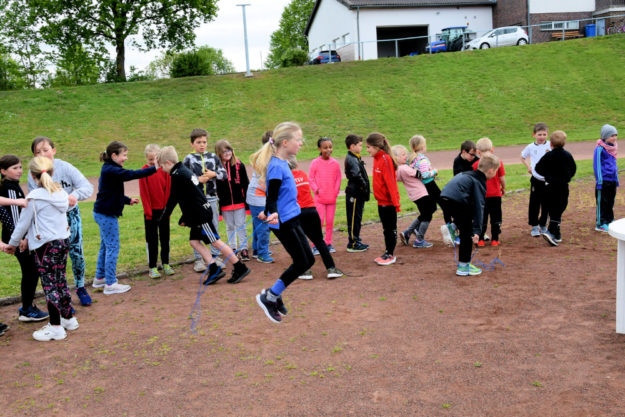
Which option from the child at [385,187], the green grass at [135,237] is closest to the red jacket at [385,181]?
the child at [385,187]

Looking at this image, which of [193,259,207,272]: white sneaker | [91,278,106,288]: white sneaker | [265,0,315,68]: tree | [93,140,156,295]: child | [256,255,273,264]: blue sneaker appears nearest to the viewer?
[93,140,156,295]: child

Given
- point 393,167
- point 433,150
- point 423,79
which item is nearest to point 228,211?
point 393,167

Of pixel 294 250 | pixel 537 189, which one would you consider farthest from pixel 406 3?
pixel 294 250

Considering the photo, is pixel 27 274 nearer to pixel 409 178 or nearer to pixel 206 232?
pixel 206 232

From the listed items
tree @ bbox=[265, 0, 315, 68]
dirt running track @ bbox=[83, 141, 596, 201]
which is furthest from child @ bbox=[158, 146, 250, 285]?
tree @ bbox=[265, 0, 315, 68]

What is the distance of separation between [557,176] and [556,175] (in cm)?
2

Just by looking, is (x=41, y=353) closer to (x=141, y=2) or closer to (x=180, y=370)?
(x=180, y=370)

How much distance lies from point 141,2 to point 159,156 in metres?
36.3

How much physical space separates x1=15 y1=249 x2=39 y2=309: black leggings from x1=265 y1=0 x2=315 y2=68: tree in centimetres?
6997

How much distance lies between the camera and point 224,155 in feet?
27.5

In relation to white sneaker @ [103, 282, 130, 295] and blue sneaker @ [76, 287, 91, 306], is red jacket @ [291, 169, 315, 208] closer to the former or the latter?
white sneaker @ [103, 282, 130, 295]

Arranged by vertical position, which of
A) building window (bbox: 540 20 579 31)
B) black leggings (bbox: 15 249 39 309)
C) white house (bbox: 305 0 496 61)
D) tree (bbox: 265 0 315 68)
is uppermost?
tree (bbox: 265 0 315 68)

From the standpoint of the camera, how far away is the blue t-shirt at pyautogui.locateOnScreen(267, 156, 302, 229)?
225 inches

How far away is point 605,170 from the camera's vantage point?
9.00 m
